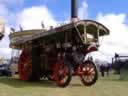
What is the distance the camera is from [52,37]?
21156mm

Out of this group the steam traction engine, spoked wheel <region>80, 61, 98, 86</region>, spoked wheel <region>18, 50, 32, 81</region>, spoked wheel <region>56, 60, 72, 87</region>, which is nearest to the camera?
spoked wheel <region>56, 60, 72, 87</region>

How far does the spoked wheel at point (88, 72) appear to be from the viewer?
810 inches

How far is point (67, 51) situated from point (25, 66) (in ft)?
12.5

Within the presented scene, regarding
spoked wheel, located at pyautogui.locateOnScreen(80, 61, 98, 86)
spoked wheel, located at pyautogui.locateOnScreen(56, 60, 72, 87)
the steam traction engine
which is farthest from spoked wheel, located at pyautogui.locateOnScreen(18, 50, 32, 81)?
spoked wheel, located at pyautogui.locateOnScreen(80, 61, 98, 86)

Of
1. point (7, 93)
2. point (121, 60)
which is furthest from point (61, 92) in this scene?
point (121, 60)

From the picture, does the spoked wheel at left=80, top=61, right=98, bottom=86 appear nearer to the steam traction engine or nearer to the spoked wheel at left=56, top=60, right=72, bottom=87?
the steam traction engine

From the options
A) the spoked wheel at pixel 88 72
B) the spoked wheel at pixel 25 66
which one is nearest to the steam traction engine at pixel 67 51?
the spoked wheel at pixel 88 72

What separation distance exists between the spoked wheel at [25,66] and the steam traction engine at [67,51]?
370 mm

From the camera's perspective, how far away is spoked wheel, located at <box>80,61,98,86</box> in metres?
20.6

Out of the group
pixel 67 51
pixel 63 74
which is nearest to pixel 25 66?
pixel 67 51

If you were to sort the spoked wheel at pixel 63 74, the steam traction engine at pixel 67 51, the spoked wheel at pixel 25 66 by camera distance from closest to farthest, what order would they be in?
1. the spoked wheel at pixel 63 74
2. the steam traction engine at pixel 67 51
3. the spoked wheel at pixel 25 66

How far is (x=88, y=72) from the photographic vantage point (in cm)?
2072

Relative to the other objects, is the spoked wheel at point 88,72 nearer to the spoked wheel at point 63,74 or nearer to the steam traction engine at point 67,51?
the steam traction engine at point 67,51

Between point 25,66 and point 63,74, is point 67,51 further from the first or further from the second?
point 25,66
